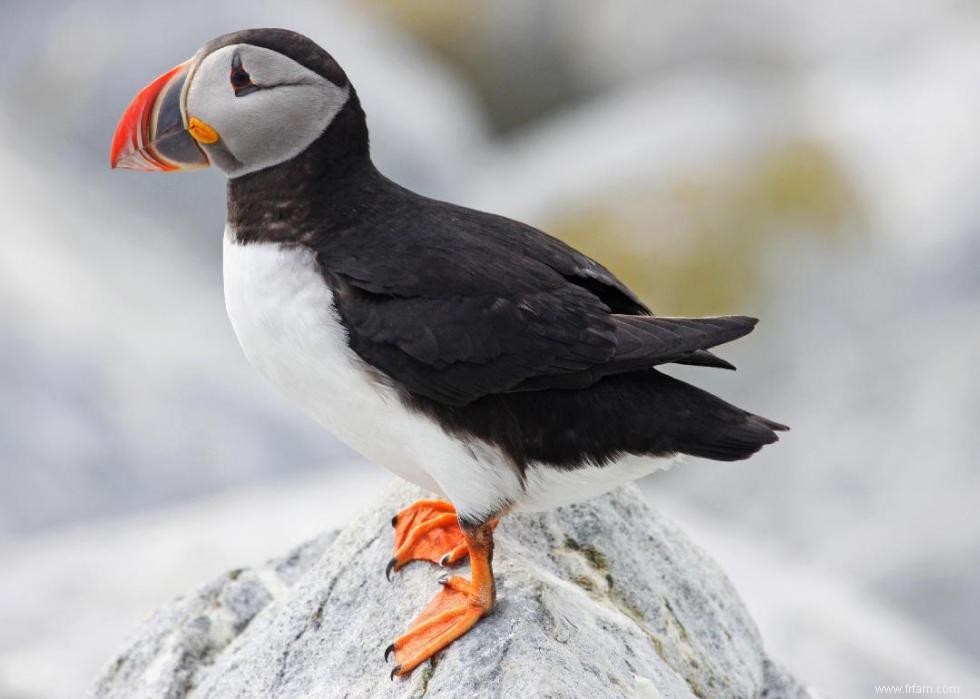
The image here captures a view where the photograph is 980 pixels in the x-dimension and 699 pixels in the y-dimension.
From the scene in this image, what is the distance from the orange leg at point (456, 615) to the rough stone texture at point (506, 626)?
0.04 meters

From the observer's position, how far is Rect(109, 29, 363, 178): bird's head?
428 cm

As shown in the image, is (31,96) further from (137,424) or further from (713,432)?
(713,432)

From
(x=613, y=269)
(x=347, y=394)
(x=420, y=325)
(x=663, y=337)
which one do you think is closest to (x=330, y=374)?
(x=347, y=394)

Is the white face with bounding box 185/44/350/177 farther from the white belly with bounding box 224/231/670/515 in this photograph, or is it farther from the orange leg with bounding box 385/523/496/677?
the orange leg with bounding box 385/523/496/677

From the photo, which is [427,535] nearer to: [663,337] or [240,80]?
[663,337]

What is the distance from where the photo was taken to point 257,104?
428 cm

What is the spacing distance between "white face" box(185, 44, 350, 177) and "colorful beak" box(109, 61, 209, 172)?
0.12 ft

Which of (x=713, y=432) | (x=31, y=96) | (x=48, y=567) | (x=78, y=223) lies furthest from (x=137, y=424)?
(x=713, y=432)

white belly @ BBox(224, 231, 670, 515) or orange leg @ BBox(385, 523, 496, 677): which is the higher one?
white belly @ BBox(224, 231, 670, 515)

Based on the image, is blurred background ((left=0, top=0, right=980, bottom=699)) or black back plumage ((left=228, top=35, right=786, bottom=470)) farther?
blurred background ((left=0, top=0, right=980, bottom=699))

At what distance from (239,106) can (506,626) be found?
165cm

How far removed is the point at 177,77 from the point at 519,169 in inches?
330

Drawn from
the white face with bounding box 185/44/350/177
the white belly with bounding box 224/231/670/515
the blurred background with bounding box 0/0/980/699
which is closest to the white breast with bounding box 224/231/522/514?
the white belly with bounding box 224/231/670/515

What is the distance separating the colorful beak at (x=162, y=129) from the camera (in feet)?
14.3
